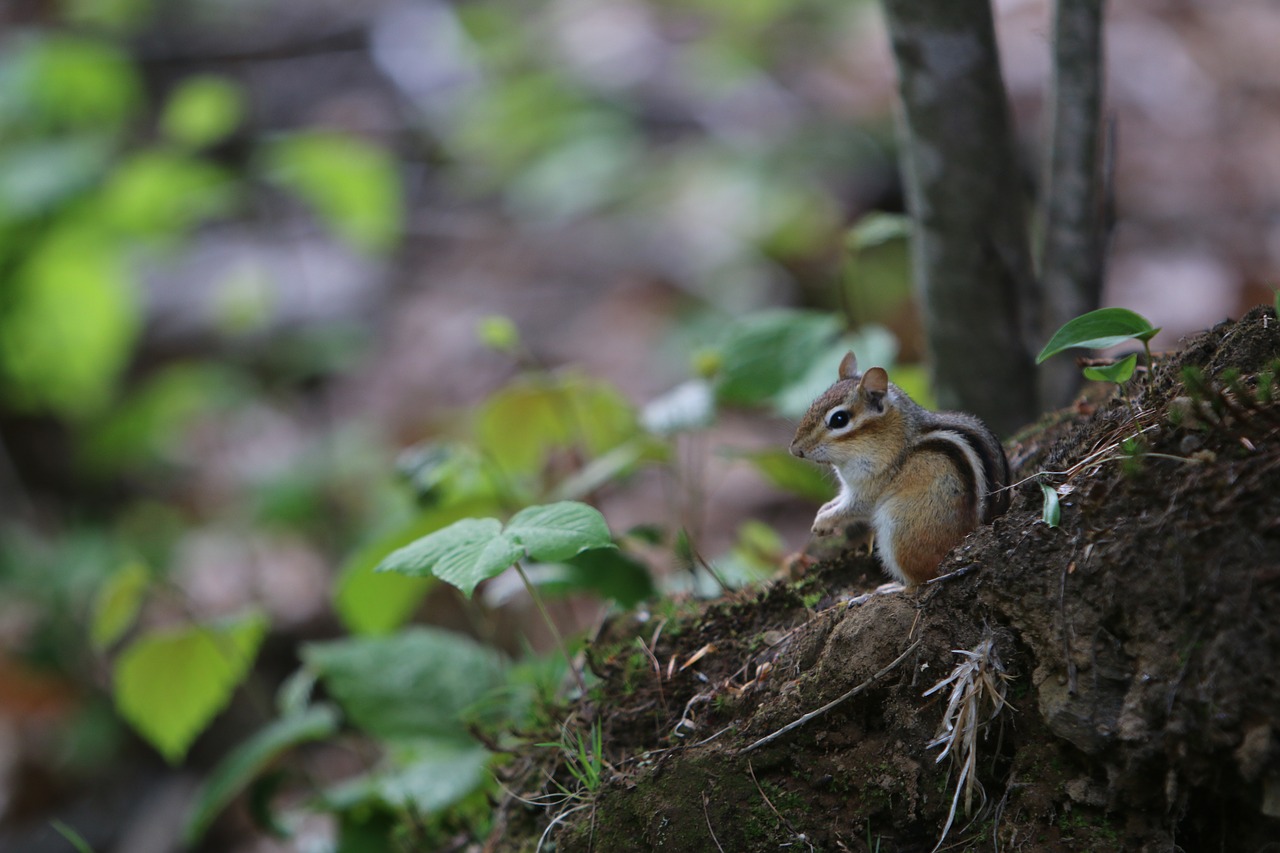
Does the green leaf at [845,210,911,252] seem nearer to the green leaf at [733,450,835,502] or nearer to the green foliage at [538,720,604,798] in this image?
the green leaf at [733,450,835,502]

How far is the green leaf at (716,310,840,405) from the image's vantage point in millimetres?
2977

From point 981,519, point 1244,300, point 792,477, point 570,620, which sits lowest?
point 570,620

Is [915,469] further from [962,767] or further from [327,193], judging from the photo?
[327,193]

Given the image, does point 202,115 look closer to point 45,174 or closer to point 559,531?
point 45,174

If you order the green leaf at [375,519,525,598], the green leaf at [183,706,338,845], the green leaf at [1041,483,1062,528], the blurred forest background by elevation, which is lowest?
the blurred forest background

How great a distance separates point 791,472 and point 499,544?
131 cm

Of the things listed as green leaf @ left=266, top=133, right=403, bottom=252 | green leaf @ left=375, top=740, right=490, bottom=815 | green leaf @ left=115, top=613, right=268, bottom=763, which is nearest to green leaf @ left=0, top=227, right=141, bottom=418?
green leaf @ left=266, top=133, right=403, bottom=252

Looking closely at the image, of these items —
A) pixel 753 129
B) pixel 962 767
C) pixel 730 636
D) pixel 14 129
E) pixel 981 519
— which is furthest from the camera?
pixel 753 129

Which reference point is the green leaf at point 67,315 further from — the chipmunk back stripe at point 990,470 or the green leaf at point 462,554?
the chipmunk back stripe at point 990,470

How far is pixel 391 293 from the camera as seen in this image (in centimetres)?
855

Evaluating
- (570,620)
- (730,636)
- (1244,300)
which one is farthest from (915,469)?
(1244,300)

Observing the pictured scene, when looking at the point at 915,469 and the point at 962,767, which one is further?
the point at 915,469

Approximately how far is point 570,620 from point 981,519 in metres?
3.42

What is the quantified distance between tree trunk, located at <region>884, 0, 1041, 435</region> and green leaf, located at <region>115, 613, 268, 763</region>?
2169mm
